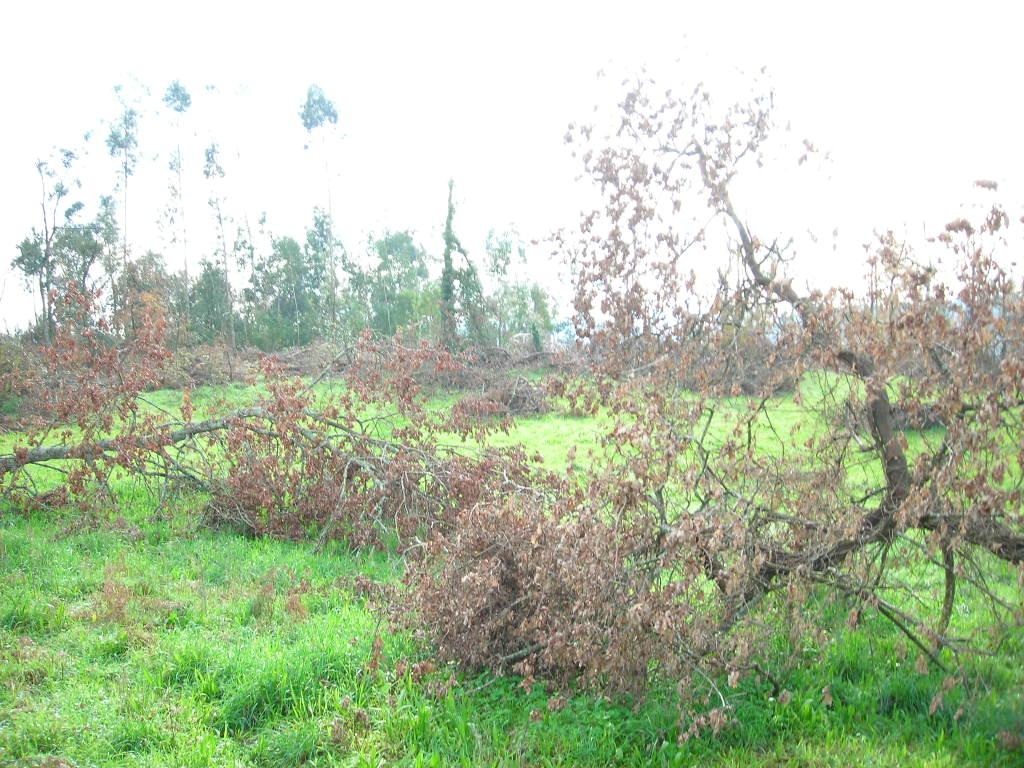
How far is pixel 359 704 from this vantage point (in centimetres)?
481

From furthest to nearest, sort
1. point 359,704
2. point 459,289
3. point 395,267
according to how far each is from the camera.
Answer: point 395,267 → point 459,289 → point 359,704

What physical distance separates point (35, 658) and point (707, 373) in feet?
15.4

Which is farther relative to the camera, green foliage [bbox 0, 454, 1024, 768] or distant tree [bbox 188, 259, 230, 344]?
distant tree [bbox 188, 259, 230, 344]

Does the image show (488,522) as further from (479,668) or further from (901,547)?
(901,547)

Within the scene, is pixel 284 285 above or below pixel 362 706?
above

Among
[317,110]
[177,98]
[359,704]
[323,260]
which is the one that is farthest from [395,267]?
[359,704]

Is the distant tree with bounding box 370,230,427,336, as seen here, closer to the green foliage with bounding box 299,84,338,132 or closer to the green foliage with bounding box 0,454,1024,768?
the green foliage with bounding box 299,84,338,132

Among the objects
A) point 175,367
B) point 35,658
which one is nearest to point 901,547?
point 35,658

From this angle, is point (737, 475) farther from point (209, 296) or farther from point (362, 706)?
point (209, 296)

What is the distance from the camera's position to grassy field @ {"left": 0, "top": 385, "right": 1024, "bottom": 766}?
4.23 m

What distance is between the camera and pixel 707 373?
16.4 ft

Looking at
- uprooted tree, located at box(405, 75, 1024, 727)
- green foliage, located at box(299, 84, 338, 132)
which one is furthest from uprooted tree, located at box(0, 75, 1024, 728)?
green foliage, located at box(299, 84, 338, 132)

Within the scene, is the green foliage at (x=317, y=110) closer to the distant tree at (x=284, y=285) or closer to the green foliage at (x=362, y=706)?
the distant tree at (x=284, y=285)

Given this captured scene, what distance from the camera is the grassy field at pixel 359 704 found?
13.9 feet
